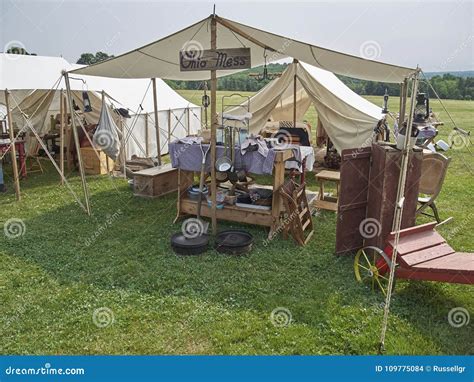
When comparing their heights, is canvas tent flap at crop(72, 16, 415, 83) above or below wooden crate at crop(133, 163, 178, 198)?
above

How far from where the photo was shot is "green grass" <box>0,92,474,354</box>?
10.3ft

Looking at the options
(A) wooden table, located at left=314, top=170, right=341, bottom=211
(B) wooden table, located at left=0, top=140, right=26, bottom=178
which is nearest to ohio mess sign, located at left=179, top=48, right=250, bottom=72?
(A) wooden table, located at left=314, top=170, right=341, bottom=211

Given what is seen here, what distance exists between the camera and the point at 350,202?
4.50 metres

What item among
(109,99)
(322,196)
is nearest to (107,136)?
(109,99)

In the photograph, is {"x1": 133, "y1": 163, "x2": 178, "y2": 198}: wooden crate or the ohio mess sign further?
{"x1": 133, "y1": 163, "x2": 178, "y2": 198}: wooden crate

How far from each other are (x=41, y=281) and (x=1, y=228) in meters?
2.01

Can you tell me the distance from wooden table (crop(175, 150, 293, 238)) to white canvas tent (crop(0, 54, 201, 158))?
4.12m

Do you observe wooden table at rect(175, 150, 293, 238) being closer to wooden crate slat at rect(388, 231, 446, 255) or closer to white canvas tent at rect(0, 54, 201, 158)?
wooden crate slat at rect(388, 231, 446, 255)

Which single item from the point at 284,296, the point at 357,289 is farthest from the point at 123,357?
the point at 357,289

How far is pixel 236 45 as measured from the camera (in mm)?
6012

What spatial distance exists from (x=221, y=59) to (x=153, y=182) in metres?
3.00

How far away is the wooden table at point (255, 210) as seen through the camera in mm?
5113

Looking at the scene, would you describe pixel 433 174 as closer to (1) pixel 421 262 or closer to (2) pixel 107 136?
(1) pixel 421 262

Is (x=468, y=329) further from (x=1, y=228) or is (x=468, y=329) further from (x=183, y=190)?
(x=1, y=228)
